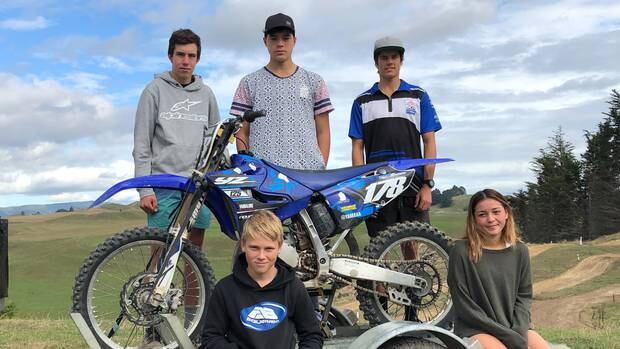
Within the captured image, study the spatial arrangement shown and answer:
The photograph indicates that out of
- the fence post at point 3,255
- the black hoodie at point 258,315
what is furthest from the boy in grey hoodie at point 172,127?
the fence post at point 3,255

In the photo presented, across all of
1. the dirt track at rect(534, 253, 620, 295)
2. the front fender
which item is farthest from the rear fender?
the dirt track at rect(534, 253, 620, 295)

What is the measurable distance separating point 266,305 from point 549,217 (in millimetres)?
52217

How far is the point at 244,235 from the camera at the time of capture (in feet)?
10.1

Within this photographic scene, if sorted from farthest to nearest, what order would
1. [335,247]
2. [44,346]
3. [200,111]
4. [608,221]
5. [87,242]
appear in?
[87,242]
[608,221]
[44,346]
[200,111]
[335,247]

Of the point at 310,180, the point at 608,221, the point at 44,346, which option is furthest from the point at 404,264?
the point at 608,221

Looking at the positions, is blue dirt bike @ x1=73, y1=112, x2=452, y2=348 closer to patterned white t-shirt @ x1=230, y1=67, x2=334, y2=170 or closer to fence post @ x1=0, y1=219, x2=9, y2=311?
patterned white t-shirt @ x1=230, y1=67, x2=334, y2=170

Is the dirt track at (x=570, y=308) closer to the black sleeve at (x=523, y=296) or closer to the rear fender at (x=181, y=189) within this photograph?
the black sleeve at (x=523, y=296)

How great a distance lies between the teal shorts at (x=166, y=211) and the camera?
443 centimetres

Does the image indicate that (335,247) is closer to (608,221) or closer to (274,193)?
(274,193)

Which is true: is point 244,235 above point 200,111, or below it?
below

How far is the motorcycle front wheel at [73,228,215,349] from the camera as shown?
12.5 feet

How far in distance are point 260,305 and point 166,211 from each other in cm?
163

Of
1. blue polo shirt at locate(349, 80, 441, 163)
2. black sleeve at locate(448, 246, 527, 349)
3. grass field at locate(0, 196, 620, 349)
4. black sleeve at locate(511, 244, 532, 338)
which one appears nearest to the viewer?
black sleeve at locate(448, 246, 527, 349)

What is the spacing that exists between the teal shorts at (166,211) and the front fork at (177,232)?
40 cm
